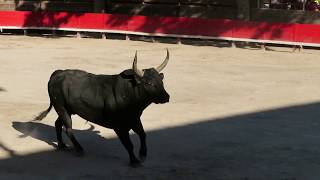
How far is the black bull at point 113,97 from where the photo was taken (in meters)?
7.53

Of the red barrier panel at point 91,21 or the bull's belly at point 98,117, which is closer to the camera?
the bull's belly at point 98,117

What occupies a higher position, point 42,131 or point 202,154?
point 202,154

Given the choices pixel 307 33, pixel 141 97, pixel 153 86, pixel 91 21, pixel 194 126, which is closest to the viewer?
pixel 153 86

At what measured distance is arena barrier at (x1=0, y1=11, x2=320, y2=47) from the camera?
23447 mm

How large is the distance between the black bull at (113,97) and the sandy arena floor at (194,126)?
52cm

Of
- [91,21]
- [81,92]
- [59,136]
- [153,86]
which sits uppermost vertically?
[153,86]

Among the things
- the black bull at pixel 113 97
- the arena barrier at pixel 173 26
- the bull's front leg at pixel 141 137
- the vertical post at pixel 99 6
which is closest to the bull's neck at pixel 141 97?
the black bull at pixel 113 97

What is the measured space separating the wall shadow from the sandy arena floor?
1 cm

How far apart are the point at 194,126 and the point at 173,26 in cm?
1585

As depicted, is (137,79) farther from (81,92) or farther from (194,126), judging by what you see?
(194,126)

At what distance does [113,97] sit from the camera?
26.1 feet

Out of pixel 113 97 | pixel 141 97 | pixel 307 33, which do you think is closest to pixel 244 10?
pixel 307 33

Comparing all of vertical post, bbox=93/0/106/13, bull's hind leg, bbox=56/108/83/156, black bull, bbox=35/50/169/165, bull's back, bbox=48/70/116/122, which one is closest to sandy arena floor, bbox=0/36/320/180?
bull's hind leg, bbox=56/108/83/156

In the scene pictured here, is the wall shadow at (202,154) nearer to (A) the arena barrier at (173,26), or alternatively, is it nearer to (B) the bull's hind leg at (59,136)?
(B) the bull's hind leg at (59,136)
